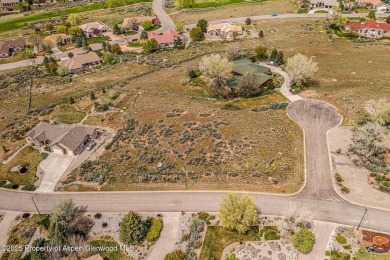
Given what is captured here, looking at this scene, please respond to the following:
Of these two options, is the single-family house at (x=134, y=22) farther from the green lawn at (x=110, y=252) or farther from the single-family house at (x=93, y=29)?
the green lawn at (x=110, y=252)

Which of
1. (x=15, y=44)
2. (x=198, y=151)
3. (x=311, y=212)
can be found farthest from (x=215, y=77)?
(x=15, y=44)

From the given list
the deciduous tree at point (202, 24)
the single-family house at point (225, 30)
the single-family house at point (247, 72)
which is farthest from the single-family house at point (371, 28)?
the deciduous tree at point (202, 24)

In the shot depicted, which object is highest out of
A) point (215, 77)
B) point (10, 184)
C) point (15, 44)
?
point (15, 44)

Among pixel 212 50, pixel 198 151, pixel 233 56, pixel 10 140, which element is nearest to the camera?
pixel 198 151

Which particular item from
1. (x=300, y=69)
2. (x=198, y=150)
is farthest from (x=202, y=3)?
(x=198, y=150)

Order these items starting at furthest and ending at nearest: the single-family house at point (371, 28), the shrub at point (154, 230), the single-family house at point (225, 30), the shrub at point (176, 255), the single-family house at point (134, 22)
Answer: the single-family house at point (134, 22) → the single-family house at point (225, 30) → the single-family house at point (371, 28) → the shrub at point (154, 230) → the shrub at point (176, 255)

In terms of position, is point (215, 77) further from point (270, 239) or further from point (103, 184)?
point (270, 239)

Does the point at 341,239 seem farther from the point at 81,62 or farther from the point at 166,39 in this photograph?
the point at 166,39
